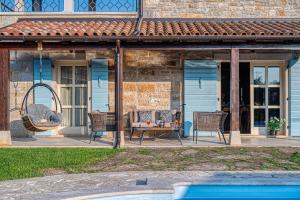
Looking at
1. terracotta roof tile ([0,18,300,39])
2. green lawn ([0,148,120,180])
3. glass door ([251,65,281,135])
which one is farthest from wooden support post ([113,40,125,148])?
glass door ([251,65,281,135])

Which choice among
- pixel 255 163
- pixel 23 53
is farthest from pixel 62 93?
pixel 255 163

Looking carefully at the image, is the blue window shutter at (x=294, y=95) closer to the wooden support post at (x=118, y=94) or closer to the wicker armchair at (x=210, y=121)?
the wicker armchair at (x=210, y=121)

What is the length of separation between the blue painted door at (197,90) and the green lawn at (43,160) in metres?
3.50

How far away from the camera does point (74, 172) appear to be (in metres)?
7.55

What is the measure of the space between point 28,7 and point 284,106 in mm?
8459

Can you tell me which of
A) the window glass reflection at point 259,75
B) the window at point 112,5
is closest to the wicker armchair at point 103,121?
the window at point 112,5

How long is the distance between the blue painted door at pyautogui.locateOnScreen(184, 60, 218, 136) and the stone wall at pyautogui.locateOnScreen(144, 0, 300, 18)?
182 cm

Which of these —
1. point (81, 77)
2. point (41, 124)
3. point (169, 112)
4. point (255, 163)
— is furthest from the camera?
point (81, 77)

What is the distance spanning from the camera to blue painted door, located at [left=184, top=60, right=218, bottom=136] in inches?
499

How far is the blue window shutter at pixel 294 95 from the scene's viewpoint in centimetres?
1270

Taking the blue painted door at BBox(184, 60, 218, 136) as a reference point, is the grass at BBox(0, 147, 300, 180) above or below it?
below

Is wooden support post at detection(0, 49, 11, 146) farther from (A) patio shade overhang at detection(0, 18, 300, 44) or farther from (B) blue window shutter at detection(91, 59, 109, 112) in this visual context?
(B) blue window shutter at detection(91, 59, 109, 112)

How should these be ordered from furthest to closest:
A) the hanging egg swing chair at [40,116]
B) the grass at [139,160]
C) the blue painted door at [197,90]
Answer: the blue painted door at [197,90] < the hanging egg swing chair at [40,116] < the grass at [139,160]

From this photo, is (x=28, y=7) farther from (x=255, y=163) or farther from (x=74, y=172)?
(x=255, y=163)
